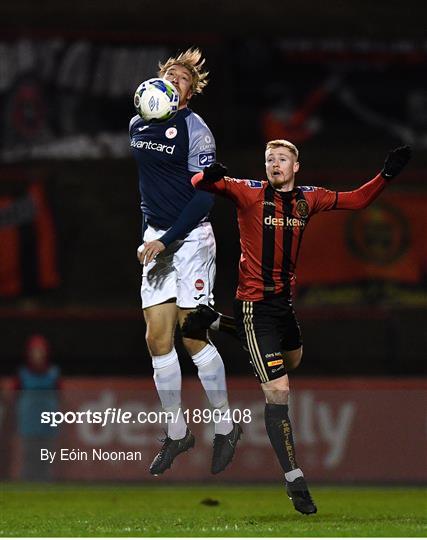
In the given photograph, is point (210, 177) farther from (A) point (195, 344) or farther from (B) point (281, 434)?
(B) point (281, 434)

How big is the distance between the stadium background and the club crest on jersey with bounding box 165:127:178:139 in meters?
8.34

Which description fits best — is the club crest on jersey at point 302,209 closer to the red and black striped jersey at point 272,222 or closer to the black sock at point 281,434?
the red and black striped jersey at point 272,222

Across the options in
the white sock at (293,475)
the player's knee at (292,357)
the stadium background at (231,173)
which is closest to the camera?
the white sock at (293,475)

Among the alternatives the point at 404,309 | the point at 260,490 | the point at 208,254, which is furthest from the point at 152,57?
the point at 208,254

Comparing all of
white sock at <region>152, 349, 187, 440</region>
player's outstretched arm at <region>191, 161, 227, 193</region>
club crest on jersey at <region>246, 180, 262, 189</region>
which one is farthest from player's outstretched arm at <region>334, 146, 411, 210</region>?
white sock at <region>152, 349, 187, 440</region>

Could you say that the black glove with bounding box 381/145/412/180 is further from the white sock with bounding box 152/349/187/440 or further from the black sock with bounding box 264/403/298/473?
the white sock with bounding box 152/349/187/440

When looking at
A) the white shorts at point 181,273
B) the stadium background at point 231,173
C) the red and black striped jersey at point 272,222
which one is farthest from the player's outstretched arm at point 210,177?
the stadium background at point 231,173

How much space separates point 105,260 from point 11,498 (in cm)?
654

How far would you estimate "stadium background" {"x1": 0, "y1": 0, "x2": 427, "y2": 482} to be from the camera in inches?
701

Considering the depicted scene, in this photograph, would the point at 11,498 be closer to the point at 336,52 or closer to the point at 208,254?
the point at 208,254

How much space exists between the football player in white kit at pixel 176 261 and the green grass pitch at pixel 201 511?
1.89ft

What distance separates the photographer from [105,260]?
722 inches

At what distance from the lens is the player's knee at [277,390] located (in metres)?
9.19

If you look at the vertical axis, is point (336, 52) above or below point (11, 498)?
above
